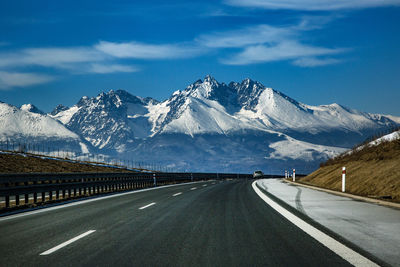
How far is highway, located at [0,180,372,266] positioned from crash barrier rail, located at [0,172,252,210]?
2.50 m

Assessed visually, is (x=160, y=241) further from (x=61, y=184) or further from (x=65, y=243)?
(x=61, y=184)

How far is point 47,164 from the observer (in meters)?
51.0

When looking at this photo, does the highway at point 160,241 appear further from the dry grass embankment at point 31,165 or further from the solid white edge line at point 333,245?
the dry grass embankment at point 31,165

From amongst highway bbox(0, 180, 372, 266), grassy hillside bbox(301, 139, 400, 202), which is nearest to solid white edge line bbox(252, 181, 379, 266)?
highway bbox(0, 180, 372, 266)

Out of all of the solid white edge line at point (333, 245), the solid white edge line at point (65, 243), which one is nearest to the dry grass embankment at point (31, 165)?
the solid white edge line at point (65, 243)

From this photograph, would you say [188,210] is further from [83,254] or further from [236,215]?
[83,254]

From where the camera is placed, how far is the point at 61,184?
17.0 meters

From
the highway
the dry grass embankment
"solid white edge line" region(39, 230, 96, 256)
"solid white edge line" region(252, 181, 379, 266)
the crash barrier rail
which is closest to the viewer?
"solid white edge line" region(252, 181, 379, 266)

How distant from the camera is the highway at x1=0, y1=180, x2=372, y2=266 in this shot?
19.5 feet

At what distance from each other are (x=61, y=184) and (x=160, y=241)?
10.7m

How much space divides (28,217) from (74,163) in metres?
50.1

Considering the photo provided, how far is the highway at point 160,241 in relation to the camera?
5.95m

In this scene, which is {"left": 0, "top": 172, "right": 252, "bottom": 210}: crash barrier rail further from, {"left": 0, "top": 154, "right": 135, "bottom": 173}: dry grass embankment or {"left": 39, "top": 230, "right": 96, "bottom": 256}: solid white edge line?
{"left": 0, "top": 154, "right": 135, "bottom": 173}: dry grass embankment

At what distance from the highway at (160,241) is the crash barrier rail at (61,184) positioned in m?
2.50
